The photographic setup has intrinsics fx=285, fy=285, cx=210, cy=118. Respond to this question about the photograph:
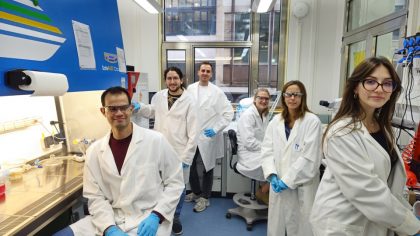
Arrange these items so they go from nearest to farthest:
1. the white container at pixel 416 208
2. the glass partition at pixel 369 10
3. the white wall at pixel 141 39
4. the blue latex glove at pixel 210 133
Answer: the white container at pixel 416 208
the glass partition at pixel 369 10
the blue latex glove at pixel 210 133
the white wall at pixel 141 39

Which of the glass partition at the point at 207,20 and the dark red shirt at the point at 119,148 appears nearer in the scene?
the dark red shirt at the point at 119,148

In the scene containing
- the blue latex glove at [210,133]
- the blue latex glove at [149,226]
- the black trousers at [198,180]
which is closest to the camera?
the blue latex glove at [149,226]

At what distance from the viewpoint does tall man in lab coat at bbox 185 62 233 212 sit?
115 inches

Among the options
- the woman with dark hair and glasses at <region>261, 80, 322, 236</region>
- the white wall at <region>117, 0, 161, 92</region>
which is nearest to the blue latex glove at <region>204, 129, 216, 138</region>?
the woman with dark hair and glasses at <region>261, 80, 322, 236</region>

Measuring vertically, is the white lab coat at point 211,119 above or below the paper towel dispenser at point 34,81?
below

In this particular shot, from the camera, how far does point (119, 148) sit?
1594 millimetres

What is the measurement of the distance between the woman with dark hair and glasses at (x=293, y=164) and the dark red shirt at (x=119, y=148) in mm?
973

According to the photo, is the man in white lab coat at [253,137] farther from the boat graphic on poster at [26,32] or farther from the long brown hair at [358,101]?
the boat graphic on poster at [26,32]

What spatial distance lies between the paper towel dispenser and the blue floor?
1.74 metres

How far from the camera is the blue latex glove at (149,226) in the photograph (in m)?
1.43

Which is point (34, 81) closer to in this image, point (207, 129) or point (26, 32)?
point (26, 32)

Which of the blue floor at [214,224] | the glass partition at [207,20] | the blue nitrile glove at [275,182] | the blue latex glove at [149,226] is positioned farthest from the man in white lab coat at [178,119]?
the glass partition at [207,20]

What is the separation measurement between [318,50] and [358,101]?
280 cm

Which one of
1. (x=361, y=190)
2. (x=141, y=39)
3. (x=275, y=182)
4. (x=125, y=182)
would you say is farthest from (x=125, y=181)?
(x=141, y=39)
